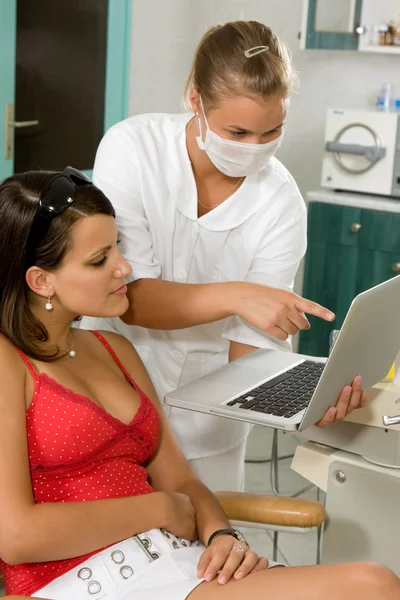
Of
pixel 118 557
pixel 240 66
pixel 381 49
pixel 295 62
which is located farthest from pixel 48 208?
pixel 295 62

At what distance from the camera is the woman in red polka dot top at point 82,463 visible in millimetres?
1341

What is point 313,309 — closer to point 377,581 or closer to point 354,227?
point 377,581

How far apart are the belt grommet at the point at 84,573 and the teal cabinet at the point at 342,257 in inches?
95.7

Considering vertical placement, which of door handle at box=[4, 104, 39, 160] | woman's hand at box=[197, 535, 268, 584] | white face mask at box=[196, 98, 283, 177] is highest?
white face mask at box=[196, 98, 283, 177]

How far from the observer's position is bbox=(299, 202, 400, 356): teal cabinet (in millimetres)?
3604

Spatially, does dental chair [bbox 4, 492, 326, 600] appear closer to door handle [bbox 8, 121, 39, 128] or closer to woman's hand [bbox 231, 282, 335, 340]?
woman's hand [bbox 231, 282, 335, 340]

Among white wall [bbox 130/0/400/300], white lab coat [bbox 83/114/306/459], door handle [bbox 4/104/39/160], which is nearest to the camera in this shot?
white lab coat [bbox 83/114/306/459]

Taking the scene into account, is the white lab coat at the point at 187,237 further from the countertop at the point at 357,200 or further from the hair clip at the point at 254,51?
the countertop at the point at 357,200

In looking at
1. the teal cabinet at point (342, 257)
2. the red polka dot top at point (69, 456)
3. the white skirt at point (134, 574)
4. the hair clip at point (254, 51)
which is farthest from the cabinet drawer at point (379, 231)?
A: the white skirt at point (134, 574)

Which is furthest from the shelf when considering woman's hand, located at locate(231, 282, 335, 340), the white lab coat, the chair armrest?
the chair armrest

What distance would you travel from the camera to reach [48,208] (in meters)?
1.46

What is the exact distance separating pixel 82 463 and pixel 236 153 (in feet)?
2.11

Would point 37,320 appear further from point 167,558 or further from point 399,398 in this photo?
point 399,398

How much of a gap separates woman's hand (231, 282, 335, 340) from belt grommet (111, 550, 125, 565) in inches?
17.3
